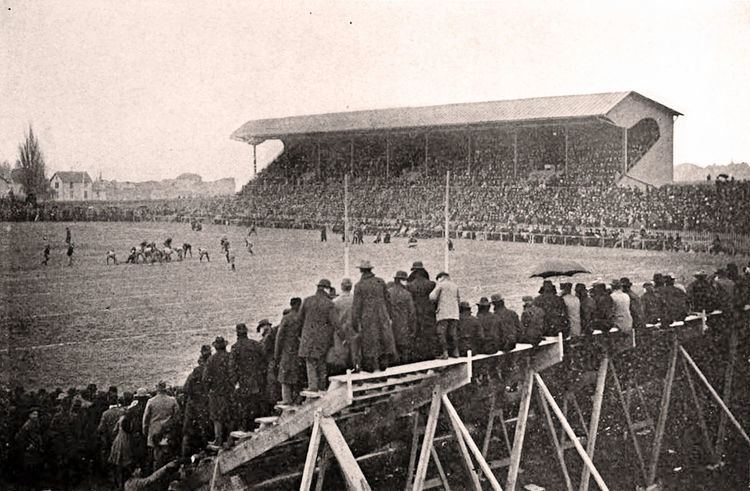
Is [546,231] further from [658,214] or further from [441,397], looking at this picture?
[441,397]

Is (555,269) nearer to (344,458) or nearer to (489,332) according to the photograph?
(489,332)

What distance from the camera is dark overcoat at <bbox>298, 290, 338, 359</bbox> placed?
9227mm

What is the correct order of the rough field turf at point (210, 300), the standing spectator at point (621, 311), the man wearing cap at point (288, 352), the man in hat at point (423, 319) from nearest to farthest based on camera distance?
the man wearing cap at point (288, 352) < the man in hat at point (423, 319) < the standing spectator at point (621, 311) < the rough field turf at point (210, 300)

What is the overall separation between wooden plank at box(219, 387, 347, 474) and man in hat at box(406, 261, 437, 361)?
1.58 m

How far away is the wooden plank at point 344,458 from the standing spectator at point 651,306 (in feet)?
22.0

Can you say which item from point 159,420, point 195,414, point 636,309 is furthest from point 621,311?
point 159,420

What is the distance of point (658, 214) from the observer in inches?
1021

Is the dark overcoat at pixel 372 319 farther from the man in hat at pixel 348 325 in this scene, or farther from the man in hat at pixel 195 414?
the man in hat at pixel 195 414

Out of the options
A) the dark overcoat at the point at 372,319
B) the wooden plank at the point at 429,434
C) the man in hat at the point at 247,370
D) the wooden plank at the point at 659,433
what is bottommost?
the wooden plank at the point at 659,433

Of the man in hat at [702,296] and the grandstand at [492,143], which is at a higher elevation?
the grandstand at [492,143]

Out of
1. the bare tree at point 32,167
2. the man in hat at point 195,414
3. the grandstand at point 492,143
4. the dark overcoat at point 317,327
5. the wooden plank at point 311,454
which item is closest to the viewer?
the wooden plank at point 311,454

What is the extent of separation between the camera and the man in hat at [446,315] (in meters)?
9.91

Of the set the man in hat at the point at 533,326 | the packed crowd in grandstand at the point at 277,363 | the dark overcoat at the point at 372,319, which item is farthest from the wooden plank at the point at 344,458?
the man in hat at the point at 533,326

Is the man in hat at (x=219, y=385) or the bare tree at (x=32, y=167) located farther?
the bare tree at (x=32, y=167)
